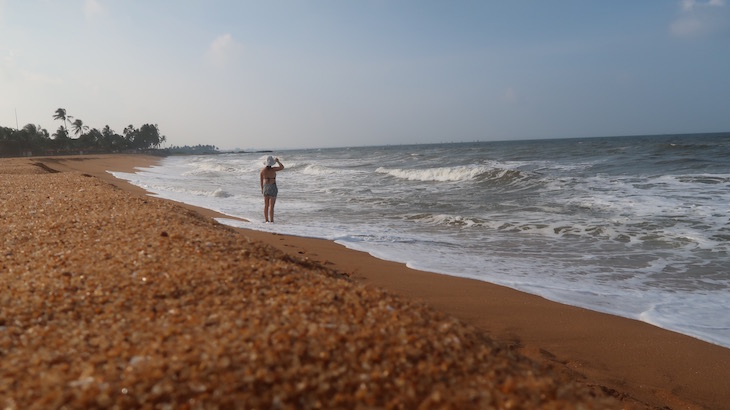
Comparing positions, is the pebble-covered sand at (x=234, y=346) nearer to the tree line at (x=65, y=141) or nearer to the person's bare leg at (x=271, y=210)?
the person's bare leg at (x=271, y=210)

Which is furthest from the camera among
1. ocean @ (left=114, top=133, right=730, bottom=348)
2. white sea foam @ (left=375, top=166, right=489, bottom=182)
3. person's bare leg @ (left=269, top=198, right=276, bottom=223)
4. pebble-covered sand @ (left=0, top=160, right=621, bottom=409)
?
white sea foam @ (left=375, top=166, right=489, bottom=182)

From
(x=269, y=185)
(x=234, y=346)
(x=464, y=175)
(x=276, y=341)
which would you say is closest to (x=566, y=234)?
(x=269, y=185)

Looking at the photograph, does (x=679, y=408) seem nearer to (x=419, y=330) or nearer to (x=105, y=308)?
(x=419, y=330)

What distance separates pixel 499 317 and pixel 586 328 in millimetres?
733

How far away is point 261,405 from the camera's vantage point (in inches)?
64.7

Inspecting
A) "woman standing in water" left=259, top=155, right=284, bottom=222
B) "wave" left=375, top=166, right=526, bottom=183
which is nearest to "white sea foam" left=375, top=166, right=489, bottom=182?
"wave" left=375, top=166, right=526, bottom=183

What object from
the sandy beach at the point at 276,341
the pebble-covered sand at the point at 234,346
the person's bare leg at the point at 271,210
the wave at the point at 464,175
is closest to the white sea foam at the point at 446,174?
the wave at the point at 464,175

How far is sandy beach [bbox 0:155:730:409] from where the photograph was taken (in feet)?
5.73

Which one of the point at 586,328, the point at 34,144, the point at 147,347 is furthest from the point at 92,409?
the point at 34,144

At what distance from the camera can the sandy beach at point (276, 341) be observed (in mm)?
1747

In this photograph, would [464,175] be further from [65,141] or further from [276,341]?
[65,141]

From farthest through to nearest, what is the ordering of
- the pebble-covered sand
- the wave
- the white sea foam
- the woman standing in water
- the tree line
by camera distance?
1. the tree line
2. the white sea foam
3. the wave
4. the woman standing in water
5. the pebble-covered sand

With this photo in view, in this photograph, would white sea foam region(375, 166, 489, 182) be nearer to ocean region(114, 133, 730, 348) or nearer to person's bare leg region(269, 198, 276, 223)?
ocean region(114, 133, 730, 348)

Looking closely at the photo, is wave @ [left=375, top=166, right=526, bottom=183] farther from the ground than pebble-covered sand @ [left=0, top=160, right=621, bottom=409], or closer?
closer
